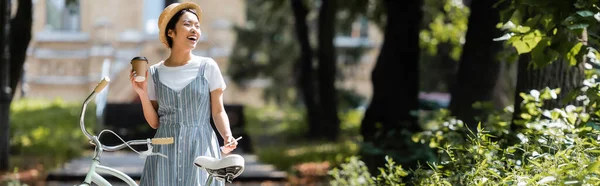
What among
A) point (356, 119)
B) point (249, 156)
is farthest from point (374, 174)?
point (356, 119)

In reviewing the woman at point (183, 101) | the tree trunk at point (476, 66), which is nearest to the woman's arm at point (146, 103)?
the woman at point (183, 101)

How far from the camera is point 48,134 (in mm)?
22203

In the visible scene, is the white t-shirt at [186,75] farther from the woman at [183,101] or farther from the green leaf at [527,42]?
the green leaf at [527,42]

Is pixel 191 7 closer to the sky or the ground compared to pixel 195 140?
closer to the sky

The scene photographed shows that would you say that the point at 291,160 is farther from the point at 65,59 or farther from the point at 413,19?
the point at 65,59

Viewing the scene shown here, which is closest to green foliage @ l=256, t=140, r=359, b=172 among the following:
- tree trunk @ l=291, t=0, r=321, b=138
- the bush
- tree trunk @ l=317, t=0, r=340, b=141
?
tree trunk @ l=317, t=0, r=340, b=141

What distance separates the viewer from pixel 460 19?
2253 cm

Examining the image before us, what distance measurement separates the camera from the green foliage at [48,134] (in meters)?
20.3

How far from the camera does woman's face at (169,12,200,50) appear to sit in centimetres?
580

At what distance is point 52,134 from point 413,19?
10150mm

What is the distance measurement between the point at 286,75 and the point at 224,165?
31.9 m

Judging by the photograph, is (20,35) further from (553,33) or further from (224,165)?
(224,165)

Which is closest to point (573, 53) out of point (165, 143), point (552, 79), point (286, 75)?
point (552, 79)

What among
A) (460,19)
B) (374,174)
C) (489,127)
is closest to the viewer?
(489,127)
